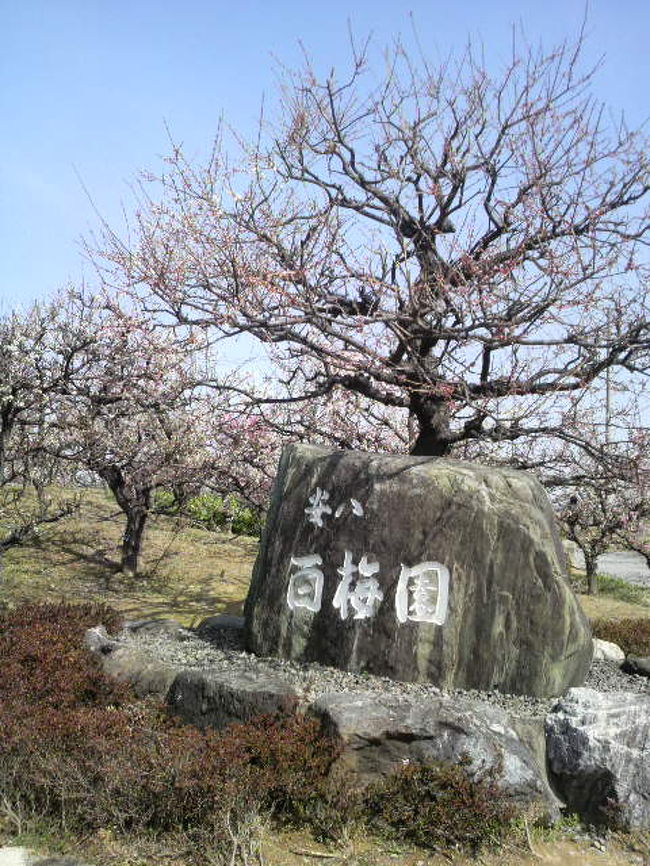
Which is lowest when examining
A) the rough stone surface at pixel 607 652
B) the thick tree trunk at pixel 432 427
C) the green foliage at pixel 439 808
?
the green foliage at pixel 439 808

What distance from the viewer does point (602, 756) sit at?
5.24m

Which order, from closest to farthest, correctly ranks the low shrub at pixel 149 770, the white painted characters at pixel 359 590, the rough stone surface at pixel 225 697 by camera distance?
1. the low shrub at pixel 149 770
2. the rough stone surface at pixel 225 697
3. the white painted characters at pixel 359 590

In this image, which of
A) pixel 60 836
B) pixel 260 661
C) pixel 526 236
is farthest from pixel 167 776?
pixel 526 236

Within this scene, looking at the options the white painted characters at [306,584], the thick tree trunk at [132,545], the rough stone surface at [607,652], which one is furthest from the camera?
the thick tree trunk at [132,545]

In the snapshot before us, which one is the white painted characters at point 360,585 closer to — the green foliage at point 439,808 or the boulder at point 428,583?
the boulder at point 428,583

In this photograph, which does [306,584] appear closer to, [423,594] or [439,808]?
[423,594]

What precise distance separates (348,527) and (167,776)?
272 centimetres

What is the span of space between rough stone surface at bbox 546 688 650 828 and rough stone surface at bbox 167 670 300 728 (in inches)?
77.7

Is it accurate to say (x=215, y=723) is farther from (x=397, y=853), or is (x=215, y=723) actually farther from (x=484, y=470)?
(x=484, y=470)

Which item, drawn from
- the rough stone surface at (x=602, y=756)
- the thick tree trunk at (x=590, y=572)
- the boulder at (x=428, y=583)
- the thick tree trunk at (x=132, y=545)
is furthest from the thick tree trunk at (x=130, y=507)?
the thick tree trunk at (x=590, y=572)

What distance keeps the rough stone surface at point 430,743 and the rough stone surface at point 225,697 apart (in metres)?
0.42

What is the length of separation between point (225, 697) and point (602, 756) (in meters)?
2.75

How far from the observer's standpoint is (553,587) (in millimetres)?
6340

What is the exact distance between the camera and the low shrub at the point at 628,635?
9.62 metres
